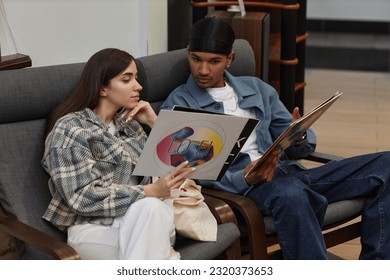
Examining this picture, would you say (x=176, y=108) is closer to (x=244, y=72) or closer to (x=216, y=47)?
(x=216, y=47)

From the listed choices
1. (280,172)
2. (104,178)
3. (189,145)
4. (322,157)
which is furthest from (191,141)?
(322,157)

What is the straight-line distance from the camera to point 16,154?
10.2 ft

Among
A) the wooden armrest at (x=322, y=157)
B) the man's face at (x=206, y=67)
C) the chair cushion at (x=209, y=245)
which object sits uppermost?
the man's face at (x=206, y=67)

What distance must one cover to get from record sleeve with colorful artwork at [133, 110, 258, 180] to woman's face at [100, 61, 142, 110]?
28 cm

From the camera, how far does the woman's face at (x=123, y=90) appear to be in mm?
3088

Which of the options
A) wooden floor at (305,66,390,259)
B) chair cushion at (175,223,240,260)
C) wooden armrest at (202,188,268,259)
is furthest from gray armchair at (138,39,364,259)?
wooden floor at (305,66,390,259)

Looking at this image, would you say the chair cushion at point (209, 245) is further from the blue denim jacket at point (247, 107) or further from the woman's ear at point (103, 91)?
the woman's ear at point (103, 91)

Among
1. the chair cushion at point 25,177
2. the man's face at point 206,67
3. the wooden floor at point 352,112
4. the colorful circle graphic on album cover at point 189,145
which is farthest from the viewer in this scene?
the wooden floor at point 352,112

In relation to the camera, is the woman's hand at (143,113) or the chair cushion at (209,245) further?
the woman's hand at (143,113)

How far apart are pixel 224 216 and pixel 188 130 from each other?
40 centimetres

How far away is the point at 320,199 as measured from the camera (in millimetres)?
3299

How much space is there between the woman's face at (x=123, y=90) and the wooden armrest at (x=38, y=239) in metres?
0.55

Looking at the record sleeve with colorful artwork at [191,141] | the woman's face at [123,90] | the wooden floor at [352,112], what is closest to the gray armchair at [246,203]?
the record sleeve with colorful artwork at [191,141]

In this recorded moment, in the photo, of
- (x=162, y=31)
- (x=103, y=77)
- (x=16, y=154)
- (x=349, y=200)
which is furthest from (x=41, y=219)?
(x=162, y=31)
